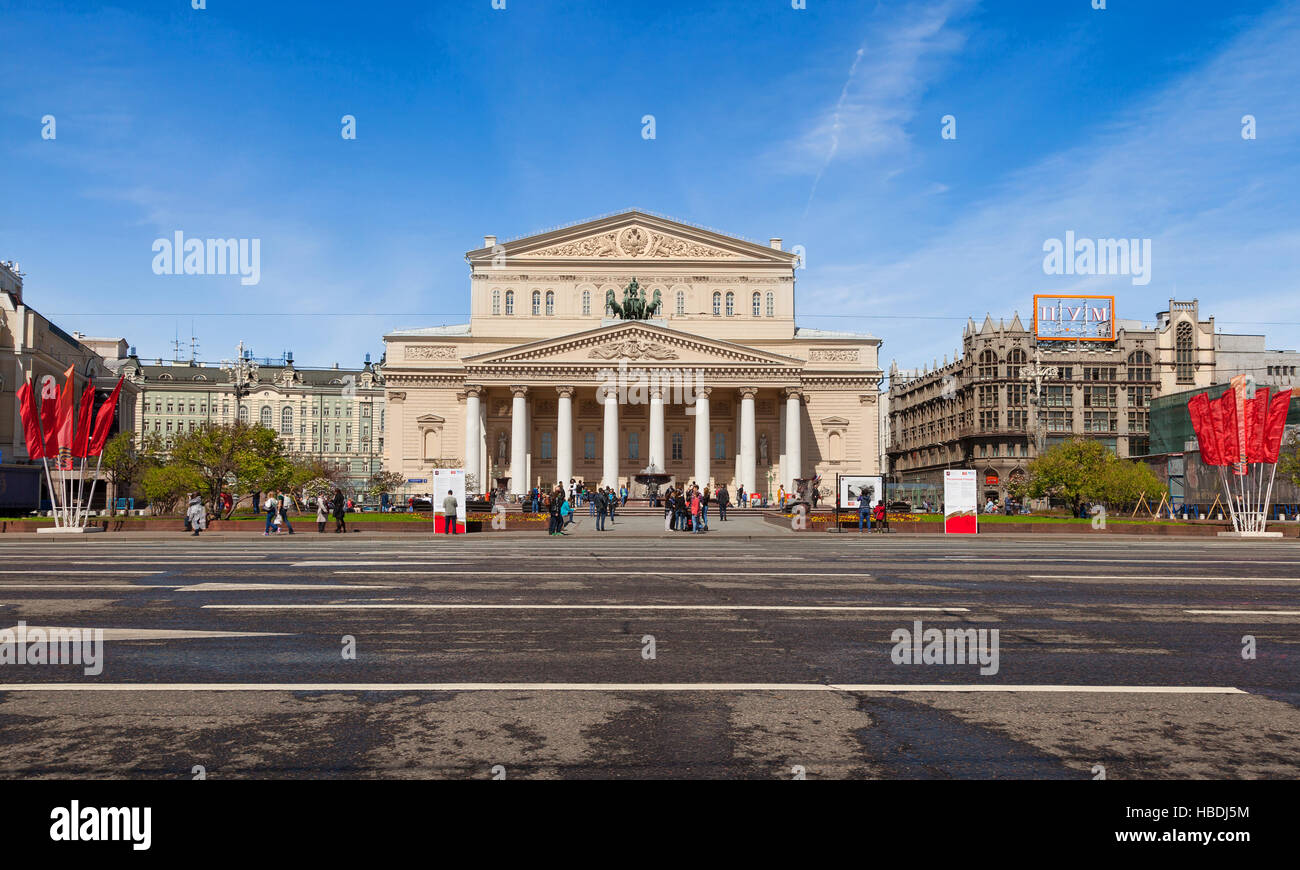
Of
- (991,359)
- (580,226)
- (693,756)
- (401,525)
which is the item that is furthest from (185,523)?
(991,359)

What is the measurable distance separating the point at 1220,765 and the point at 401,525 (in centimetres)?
3862

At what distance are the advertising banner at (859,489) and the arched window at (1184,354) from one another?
69702mm

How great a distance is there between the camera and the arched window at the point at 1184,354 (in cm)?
9931

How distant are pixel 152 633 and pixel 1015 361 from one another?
9772 cm

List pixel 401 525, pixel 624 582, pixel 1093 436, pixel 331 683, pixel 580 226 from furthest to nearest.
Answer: pixel 1093 436, pixel 580 226, pixel 401 525, pixel 624 582, pixel 331 683

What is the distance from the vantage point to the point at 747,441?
76.2 meters

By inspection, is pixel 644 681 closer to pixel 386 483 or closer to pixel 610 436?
pixel 610 436

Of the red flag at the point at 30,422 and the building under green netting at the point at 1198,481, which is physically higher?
the red flag at the point at 30,422

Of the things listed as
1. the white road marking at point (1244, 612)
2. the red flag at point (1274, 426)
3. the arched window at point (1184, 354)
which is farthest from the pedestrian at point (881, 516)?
the arched window at point (1184, 354)

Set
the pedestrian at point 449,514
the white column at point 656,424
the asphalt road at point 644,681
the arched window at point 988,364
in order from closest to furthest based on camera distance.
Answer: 1. the asphalt road at point 644,681
2. the pedestrian at point 449,514
3. the white column at point 656,424
4. the arched window at point 988,364

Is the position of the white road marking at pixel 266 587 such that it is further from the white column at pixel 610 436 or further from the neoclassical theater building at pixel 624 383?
the neoclassical theater building at pixel 624 383

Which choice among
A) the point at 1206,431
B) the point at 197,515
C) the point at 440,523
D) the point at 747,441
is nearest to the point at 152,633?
the point at 440,523
